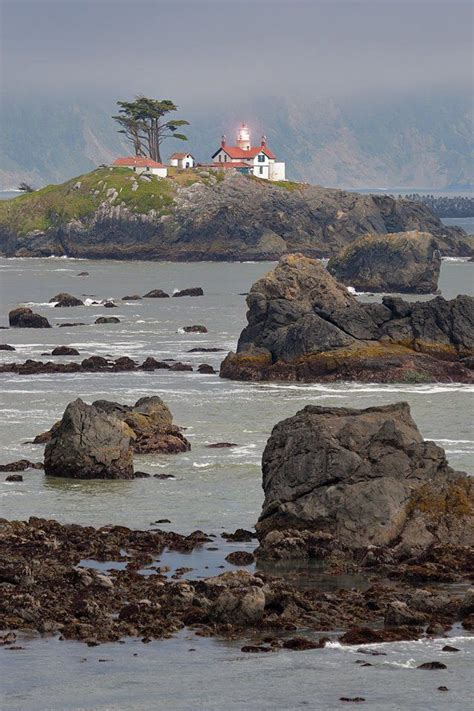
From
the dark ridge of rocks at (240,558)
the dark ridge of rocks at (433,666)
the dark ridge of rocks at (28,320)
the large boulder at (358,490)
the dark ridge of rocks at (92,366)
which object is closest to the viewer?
the dark ridge of rocks at (433,666)

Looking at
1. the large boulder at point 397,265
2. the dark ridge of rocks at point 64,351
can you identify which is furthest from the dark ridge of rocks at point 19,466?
the large boulder at point 397,265

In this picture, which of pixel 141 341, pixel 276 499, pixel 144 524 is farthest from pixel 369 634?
pixel 141 341

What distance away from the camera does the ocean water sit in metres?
27.2

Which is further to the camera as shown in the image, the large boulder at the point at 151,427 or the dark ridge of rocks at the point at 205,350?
the dark ridge of rocks at the point at 205,350

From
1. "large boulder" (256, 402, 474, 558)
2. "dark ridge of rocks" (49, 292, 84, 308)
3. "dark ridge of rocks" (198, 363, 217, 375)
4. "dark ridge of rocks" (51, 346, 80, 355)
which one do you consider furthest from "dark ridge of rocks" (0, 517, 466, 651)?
"dark ridge of rocks" (49, 292, 84, 308)

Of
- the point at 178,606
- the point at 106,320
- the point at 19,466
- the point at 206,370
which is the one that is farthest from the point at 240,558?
the point at 106,320

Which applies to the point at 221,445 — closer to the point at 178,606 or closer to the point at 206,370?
the point at 178,606

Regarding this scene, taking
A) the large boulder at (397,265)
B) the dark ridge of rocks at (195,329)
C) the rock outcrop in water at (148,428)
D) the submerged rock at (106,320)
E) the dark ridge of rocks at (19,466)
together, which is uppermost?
the large boulder at (397,265)

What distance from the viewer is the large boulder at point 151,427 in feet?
169

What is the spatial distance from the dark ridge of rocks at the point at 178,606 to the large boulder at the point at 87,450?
11.6 meters

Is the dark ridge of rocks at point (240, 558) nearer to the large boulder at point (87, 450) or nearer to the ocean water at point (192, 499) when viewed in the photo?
the ocean water at point (192, 499)

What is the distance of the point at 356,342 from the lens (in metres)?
73.7

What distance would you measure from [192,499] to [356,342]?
30835mm

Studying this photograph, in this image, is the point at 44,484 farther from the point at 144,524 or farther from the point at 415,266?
the point at 415,266
